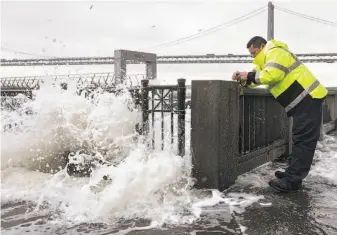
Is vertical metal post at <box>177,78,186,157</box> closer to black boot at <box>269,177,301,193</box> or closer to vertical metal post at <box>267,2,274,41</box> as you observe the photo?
black boot at <box>269,177,301,193</box>

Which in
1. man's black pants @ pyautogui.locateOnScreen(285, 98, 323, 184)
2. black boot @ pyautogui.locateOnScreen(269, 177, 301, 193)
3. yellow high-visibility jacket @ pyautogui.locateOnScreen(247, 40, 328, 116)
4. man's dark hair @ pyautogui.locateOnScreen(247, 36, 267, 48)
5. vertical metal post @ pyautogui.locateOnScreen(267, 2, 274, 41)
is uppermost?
vertical metal post @ pyautogui.locateOnScreen(267, 2, 274, 41)

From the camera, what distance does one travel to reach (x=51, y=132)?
5.82 meters

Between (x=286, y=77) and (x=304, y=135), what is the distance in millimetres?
724

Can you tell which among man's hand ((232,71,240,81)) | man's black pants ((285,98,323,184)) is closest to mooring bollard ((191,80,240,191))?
man's hand ((232,71,240,81))

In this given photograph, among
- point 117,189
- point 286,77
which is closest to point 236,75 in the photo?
point 286,77

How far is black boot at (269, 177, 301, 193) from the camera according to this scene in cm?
442

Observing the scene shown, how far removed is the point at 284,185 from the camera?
4418mm

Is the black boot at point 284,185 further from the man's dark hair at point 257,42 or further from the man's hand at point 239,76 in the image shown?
the man's dark hair at point 257,42

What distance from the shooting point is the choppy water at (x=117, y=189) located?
339 centimetres

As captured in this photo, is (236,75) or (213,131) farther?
(236,75)

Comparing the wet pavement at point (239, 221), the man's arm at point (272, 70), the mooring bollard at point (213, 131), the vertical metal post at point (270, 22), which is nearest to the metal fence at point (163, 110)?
the mooring bollard at point (213, 131)

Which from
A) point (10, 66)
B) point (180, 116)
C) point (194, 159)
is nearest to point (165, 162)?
point (194, 159)

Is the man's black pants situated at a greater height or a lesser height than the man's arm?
lesser

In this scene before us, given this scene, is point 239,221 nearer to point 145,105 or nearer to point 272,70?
point 272,70
